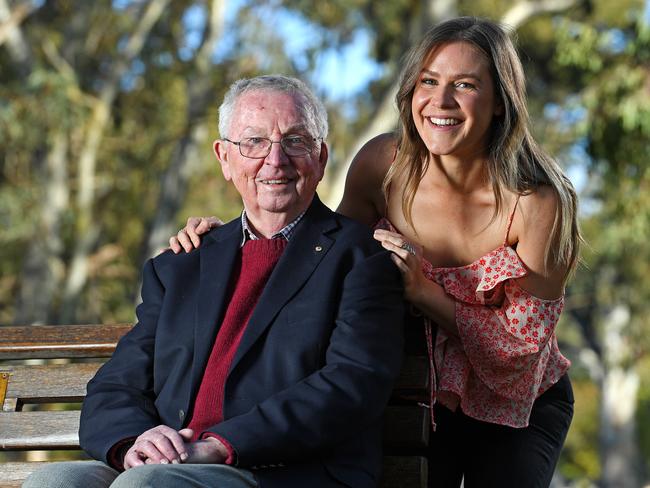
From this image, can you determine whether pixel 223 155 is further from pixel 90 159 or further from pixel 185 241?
pixel 90 159

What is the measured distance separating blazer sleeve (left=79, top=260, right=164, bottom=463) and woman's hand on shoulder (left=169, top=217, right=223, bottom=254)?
0.11 m

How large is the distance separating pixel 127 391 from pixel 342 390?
674 mm

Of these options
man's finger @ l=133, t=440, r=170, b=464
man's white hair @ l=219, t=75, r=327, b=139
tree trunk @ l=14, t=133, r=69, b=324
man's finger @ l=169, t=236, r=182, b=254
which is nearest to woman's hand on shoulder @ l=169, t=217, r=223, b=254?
man's finger @ l=169, t=236, r=182, b=254

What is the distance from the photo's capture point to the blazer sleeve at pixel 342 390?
3352mm

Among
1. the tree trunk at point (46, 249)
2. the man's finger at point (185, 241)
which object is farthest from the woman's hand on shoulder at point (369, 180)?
the tree trunk at point (46, 249)

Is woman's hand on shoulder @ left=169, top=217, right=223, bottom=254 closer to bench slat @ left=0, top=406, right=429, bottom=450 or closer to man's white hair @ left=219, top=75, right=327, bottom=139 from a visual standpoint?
man's white hair @ left=219, top=75, right=327, bottom=139

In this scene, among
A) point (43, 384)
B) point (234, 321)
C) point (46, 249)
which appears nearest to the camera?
point (234, 321)

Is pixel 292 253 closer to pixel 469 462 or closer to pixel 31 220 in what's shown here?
pixel 469 462

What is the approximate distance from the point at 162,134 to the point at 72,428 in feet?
49.1

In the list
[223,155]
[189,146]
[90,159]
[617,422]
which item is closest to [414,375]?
[223,155]

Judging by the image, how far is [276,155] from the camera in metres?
3.70

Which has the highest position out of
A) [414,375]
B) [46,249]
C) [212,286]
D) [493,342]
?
[212,286]

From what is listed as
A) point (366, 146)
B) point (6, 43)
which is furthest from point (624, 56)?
point (366, 146)

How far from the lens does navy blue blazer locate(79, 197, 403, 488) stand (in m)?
3.38
